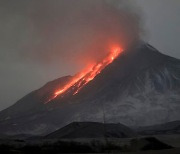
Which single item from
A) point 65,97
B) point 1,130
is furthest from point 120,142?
point 65,97

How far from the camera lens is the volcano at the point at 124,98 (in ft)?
231

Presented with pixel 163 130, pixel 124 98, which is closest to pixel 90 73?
pixel 124 98

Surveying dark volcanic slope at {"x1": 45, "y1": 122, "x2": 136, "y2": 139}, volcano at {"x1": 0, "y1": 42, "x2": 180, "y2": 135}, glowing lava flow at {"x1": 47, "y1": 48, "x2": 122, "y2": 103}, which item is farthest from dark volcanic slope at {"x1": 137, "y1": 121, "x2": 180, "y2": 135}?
glowing lava flow at {"x1": 47, "y1": 48, "x2": 122, "y2": 103}

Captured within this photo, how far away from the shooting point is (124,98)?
78.4 meters

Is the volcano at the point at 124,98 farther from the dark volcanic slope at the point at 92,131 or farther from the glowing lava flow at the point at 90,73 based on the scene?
the dark volcanic slope at the point at 92,131

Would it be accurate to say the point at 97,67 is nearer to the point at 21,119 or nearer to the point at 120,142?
the point at 21,119

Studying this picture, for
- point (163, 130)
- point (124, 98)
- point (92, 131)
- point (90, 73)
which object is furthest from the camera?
point (90, 73)

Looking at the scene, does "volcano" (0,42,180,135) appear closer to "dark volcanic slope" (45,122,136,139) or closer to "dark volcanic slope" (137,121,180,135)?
"dark volcanic slope" (137,121,180,135)

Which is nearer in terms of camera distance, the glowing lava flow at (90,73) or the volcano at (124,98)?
the volcano at (124,98)

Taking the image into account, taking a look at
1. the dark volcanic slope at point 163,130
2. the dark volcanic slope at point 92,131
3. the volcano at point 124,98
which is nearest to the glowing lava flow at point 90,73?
the volcano at point 124,98

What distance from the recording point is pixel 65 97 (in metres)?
91.3

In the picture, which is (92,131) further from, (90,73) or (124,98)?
(90,73)

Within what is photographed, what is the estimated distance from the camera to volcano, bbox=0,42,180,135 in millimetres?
70456

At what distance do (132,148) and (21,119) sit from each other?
72.7 m
